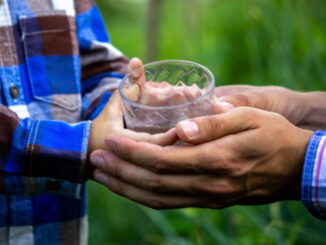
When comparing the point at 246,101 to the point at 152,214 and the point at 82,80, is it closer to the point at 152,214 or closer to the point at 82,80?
the point at 82,80

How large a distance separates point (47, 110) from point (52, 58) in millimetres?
123

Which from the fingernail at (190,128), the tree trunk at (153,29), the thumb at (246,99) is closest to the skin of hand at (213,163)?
the fingernail at (190,128)

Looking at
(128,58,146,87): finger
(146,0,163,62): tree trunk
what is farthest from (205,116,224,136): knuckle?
(146,0,163,62): tree trunk

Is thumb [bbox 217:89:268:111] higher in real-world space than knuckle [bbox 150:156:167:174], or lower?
higher

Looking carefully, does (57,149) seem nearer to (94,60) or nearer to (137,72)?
(137,72)

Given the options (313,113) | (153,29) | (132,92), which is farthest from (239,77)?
(132,92)

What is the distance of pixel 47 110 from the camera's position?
51.4 inches

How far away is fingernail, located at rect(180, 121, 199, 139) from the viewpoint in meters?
1.07

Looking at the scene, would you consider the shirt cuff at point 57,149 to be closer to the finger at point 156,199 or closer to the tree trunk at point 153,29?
the finger at point 156,199

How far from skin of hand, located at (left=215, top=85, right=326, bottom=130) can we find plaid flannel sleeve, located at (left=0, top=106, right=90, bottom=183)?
365 millimetres

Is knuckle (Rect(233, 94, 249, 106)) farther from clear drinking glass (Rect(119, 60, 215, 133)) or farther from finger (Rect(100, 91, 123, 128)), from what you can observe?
finger (Rect(100, 91, 123, 128))

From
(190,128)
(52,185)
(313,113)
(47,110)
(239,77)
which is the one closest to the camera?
(190,128)

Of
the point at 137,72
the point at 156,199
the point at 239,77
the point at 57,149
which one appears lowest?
the point at 239,77

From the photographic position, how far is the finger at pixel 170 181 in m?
1.11
